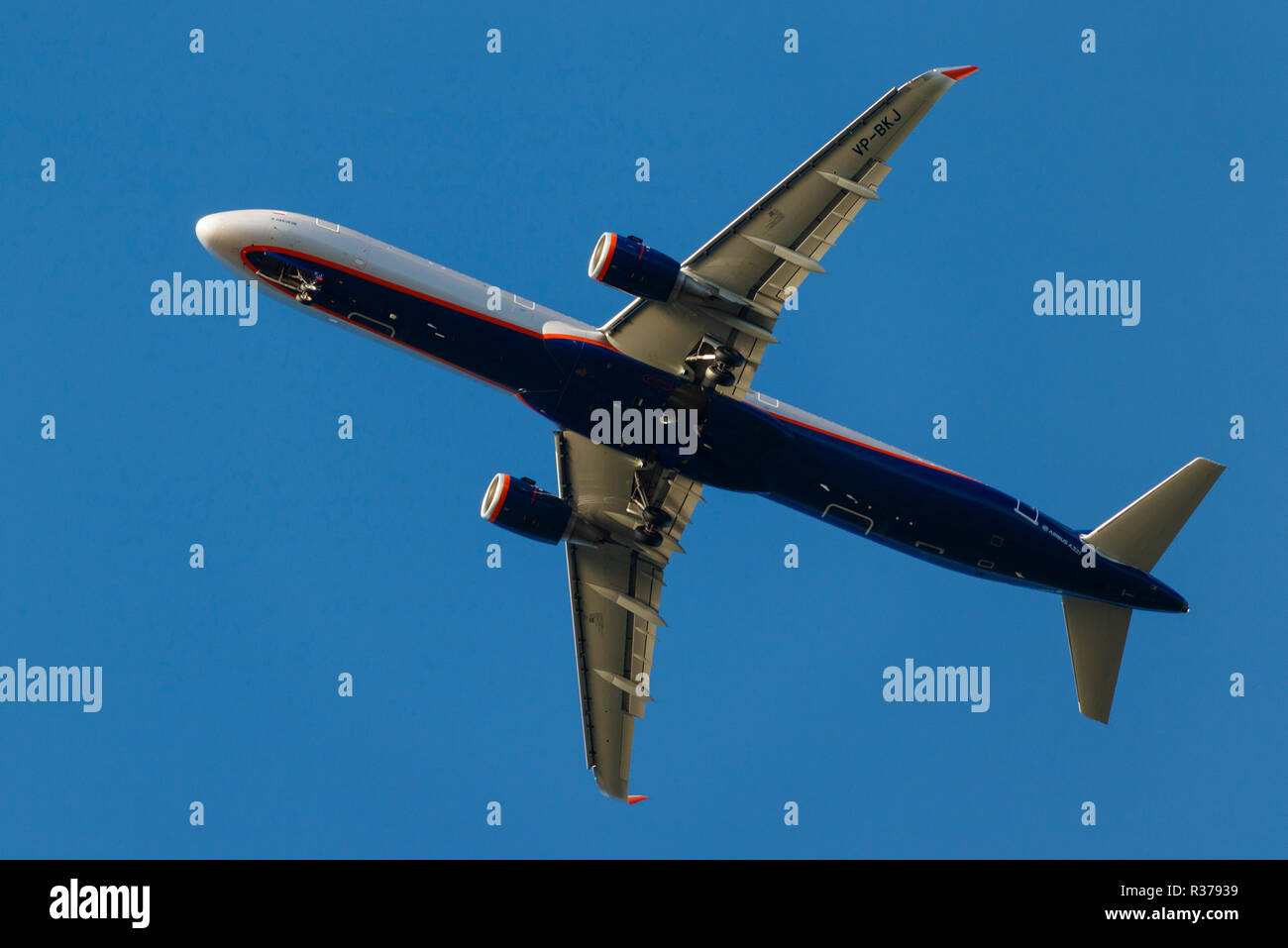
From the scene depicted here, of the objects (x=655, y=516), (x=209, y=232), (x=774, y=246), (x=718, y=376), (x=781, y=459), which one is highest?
(x=209, y=232)

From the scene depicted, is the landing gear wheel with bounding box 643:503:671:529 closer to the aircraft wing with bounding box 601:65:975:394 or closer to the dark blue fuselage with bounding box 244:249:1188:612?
the dark blue fuselage with bounding box 244:249:1188:612

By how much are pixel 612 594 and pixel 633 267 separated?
1455 centimetres

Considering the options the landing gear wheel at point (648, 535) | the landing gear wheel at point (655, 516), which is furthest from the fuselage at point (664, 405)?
the landing gear wheel at point (648, 535)

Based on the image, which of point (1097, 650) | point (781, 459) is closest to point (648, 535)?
point (781, 459)

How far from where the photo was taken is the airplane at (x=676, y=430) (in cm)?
4447

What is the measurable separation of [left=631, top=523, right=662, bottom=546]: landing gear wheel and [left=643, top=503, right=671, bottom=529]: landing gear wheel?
22 cm

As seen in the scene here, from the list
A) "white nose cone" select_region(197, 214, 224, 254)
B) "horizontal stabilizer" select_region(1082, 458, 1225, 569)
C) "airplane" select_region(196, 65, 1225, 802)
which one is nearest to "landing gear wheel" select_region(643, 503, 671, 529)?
"airplane" select_region(196, 65, 1225, 802)

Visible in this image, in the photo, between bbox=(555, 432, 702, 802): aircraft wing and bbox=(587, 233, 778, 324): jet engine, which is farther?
bbox=(555, 432, 702, 802): aircraft wing

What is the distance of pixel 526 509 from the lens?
161 feet

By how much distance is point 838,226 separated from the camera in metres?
44.6

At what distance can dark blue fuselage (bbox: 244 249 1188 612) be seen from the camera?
4538 centimetres

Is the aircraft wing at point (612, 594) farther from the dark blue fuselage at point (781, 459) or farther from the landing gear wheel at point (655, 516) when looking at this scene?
the dark blue fuselage at point (781, 459)

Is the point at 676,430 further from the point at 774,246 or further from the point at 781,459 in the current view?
the point at 774,246

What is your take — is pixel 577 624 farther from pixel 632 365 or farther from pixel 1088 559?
pixel 1088 559
